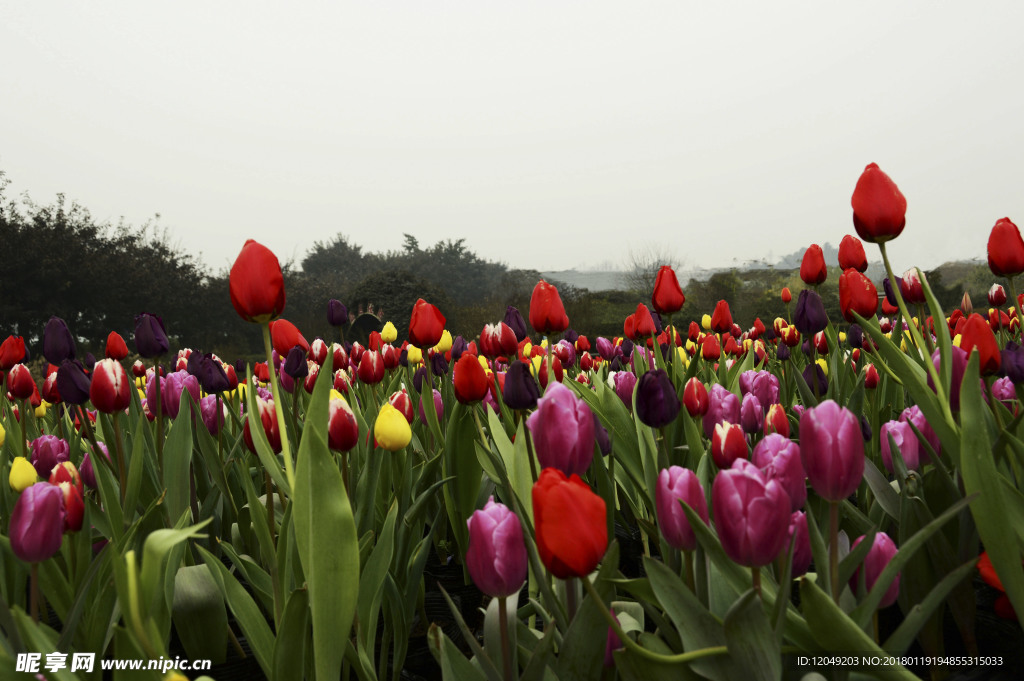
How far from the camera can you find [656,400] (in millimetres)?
1445

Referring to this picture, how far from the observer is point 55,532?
1.09m

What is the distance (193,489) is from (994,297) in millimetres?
3873

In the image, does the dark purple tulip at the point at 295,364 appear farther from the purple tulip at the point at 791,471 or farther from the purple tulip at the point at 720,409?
the purple tulip at the point at 791,471

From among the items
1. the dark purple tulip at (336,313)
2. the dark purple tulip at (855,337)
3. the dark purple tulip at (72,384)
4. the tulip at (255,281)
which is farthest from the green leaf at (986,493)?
the dark purple tulip at (336,313)

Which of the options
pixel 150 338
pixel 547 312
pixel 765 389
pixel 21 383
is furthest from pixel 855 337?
pixel 21 383

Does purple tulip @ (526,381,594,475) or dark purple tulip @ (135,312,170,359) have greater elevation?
dark purple tulip @ (135,312,170,359)

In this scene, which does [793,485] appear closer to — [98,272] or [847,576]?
[847,576]

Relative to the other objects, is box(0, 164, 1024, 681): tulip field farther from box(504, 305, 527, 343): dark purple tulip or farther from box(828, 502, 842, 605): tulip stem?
box(504, 305, 527, 343): dark purple tulip

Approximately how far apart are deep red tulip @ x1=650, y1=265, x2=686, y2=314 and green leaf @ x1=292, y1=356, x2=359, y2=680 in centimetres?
154

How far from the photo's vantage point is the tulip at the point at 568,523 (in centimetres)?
82

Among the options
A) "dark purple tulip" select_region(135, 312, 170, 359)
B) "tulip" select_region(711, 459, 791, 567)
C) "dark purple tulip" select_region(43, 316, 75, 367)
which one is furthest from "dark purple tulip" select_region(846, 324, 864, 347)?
"dark purple tulip" select_region(43, 316, 75, 367)

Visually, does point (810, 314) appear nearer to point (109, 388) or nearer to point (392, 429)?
point (392, 429)

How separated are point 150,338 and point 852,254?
8.78 feet

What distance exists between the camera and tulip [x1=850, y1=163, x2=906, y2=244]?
154 centimetres
